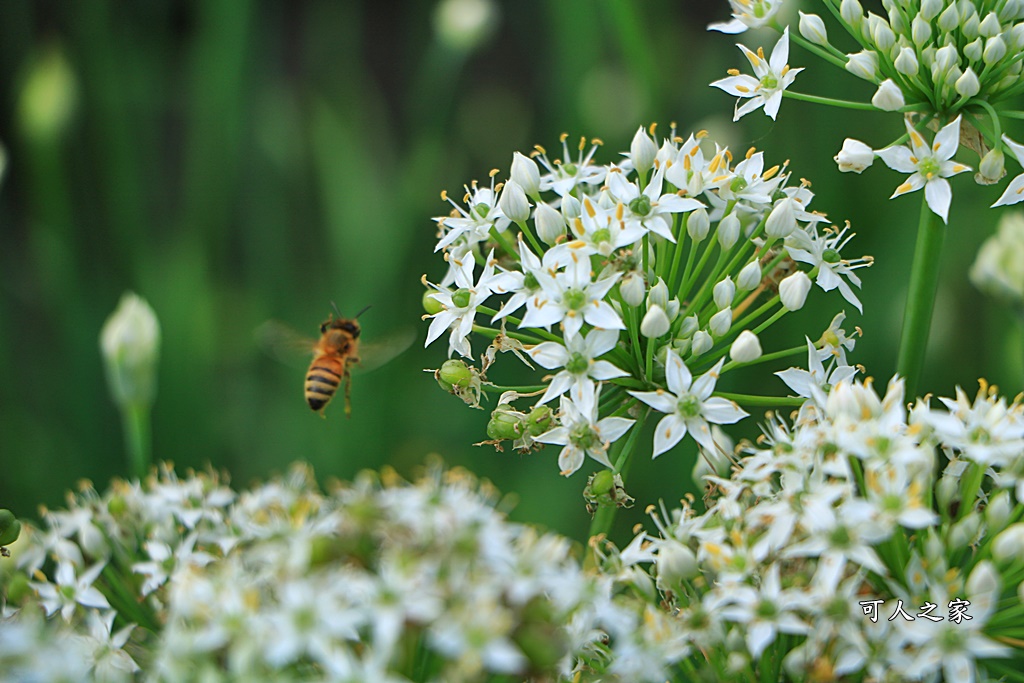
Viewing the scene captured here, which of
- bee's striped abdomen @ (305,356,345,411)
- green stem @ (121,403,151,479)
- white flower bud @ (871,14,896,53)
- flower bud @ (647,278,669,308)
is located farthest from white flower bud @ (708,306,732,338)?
green stem @ (121,403,151,479)

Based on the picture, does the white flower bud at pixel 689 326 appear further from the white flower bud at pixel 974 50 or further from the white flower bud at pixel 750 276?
the white flower bud at pixel 974 50

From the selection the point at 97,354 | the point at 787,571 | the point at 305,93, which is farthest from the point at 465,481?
the point at 305,93

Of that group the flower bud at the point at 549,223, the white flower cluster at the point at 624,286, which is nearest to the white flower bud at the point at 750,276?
the white flower cluster at the point at 624,286

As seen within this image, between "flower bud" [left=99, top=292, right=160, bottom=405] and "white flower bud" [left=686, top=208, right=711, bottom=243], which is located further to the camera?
"flower bud" [left=99, top=292, right=160, bottom=405]

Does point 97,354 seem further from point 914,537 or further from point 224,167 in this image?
point 914,537

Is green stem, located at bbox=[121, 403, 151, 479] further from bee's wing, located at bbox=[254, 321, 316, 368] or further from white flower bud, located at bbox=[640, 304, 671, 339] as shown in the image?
white flower bud, located at bbox=[640, 304, 671, 339]

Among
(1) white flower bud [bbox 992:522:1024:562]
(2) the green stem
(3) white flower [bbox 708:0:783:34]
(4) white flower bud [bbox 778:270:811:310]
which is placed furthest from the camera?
(2) the green stem

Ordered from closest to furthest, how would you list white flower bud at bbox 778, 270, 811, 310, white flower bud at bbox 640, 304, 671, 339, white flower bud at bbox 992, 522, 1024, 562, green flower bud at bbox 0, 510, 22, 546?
white flower bud at bbox 992, 522, 1024, 562 → green flower bud at bbox 0, 510, 22, 546 → white flower bud at bbox 640, 304, 671, 339 → white flower bud at bbox 778, 270, 811, 310
